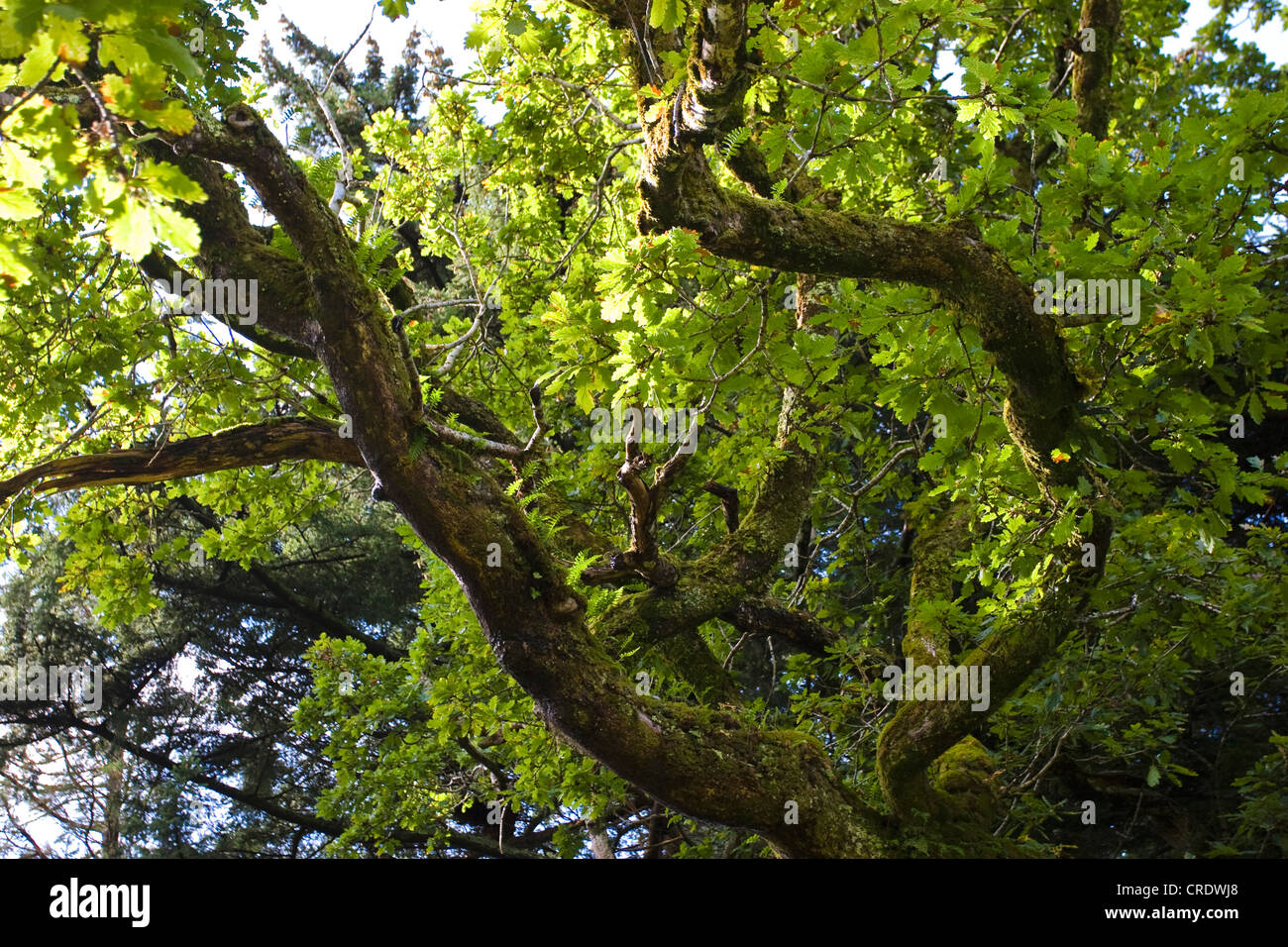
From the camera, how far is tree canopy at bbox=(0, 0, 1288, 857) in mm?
3457

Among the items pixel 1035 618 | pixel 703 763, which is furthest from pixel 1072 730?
pixel 703 763

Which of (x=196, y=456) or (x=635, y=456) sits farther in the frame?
(x=196, y=456)

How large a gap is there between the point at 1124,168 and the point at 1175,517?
6.26 ft

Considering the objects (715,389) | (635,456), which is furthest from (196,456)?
(715,389)

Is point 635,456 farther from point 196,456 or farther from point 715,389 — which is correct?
point 196,456

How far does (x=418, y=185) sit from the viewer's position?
21.9ft

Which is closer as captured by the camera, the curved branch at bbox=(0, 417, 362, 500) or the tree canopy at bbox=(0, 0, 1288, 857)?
the tree canopy at bbox=(0, 0, 1288, 857)

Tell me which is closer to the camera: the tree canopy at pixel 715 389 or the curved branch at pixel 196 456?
the tree canopy at pixel 715 389

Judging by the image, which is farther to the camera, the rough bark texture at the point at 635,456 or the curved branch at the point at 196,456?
the curved branch at the point at 196,456

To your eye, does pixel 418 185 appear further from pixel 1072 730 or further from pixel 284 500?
pixel 1072 730

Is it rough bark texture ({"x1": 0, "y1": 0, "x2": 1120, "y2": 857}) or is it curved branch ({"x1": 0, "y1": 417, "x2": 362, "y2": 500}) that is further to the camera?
curved branch ({"x1": 0, "y1": 417, "x2": 362, "y2": 500})

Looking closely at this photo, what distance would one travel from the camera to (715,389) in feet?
12.5

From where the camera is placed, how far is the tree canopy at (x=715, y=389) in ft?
11.3

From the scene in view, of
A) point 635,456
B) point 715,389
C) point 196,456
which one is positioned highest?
point 715,389
